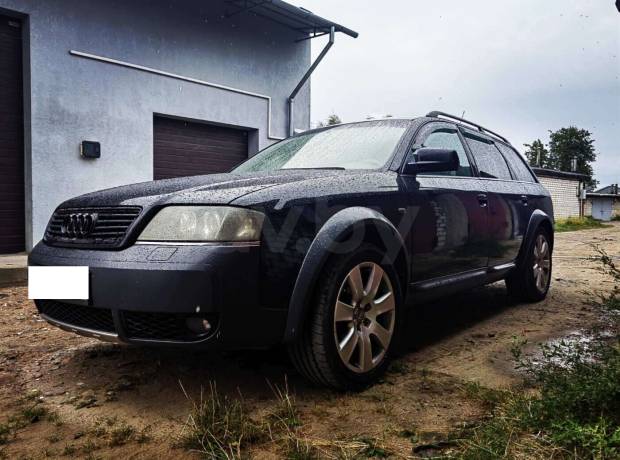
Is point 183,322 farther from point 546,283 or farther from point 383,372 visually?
point 546,283

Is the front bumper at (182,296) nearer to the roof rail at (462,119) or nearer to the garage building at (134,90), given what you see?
the roof rail at (462,119)

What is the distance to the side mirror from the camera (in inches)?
112

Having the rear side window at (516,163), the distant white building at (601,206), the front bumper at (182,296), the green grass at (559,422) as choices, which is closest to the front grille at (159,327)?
the front bumper at (182,296)

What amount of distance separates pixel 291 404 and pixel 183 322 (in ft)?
1.90

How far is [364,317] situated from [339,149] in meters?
1.15

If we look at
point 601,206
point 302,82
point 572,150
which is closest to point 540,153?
point 572,150

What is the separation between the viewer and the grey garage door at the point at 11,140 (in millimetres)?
6414

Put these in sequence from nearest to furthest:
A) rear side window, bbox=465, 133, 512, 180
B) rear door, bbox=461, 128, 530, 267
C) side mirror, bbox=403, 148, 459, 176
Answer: side mirror, bbox=403, 148, 459, 176, rear door, bbox=461, 128, 530, 267, rear side window, bbox=465, 133, 512, 180

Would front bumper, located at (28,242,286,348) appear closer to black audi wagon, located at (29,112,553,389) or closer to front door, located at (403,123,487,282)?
black audi wagon, located at (29,112,553,389)

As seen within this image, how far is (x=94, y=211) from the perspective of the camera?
2.38 meters

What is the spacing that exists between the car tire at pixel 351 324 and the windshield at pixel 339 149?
2.27ft

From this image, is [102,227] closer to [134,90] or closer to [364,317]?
[364,317]

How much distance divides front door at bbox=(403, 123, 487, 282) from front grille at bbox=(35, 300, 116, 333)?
159 cm

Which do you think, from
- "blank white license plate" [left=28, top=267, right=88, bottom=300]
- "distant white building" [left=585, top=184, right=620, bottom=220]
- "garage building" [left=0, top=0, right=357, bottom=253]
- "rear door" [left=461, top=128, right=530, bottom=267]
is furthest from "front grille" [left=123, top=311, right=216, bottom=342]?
"distant white building" [left=585, top=184, right=620, bottom=220]
